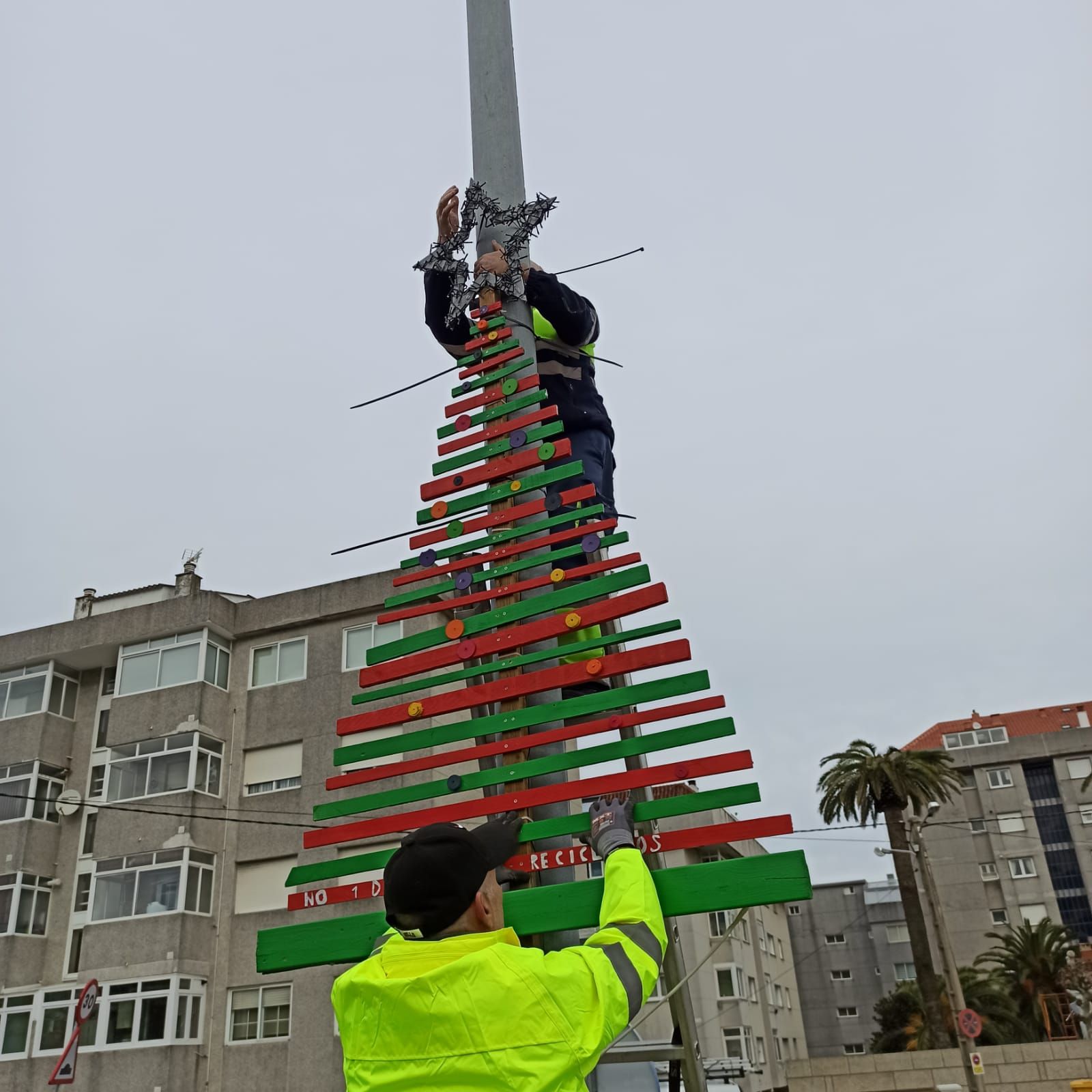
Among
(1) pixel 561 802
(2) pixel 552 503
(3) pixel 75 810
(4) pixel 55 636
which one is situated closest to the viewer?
(1) pixel 561 802

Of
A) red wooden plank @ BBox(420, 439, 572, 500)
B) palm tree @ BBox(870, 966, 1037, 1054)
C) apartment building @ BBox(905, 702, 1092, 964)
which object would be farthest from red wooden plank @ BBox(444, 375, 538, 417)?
apartment building @ BBox(905, 702, 1092, 964)

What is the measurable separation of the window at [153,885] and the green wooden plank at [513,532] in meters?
21.5

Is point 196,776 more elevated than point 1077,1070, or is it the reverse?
point 196,776

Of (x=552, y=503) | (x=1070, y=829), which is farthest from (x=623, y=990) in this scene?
(x=1070, y=829)

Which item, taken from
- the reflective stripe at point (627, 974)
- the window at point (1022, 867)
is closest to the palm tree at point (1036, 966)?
the window at point (1022, 867)

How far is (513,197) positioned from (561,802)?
351 cm

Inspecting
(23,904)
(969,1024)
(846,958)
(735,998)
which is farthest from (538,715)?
(846,958)

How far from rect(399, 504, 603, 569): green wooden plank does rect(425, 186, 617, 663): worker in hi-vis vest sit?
1.88ft

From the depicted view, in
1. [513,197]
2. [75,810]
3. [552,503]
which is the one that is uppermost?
[75,810]

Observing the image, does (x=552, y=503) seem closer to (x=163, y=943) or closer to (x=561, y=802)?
(x=561, y=802)

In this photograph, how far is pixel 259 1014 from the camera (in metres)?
23.5

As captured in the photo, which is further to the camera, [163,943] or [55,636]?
[55,636]

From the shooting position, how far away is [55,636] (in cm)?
2883

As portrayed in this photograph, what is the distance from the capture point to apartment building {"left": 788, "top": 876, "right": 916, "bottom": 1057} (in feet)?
→ 219
